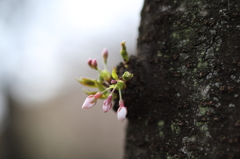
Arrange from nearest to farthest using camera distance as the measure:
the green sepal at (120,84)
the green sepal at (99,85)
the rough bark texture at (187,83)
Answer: the rough bark texture at (187,83)
the green sepal at (120,84)
the green sepal at (99,85)

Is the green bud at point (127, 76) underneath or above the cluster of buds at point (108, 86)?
above

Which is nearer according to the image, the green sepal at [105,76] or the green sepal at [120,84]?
the green sepal at [120,84]

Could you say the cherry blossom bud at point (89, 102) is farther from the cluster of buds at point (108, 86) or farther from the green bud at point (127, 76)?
the green bud at point (127, 76)

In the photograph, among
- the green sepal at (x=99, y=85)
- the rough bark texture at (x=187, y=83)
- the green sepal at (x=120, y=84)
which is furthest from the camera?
the green sepal at (x=99, y=85)

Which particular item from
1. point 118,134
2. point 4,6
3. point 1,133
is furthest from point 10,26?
point 118,134

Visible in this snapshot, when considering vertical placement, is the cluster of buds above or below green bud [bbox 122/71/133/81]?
below

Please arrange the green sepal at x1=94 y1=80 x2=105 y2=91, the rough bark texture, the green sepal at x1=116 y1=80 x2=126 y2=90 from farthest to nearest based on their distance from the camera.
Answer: the green sepal at x1=94 y1=80 x2=105 y2=91, the green sepal at x1=116 y1=80 x2=126 y2=90, the rough bark texture

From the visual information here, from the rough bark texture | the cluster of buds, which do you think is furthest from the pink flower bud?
the rough bark texture

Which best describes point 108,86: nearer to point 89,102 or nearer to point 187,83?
point 89,102

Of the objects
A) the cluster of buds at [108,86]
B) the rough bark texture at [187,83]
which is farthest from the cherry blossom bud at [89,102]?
the rough bark texture at [187,83]

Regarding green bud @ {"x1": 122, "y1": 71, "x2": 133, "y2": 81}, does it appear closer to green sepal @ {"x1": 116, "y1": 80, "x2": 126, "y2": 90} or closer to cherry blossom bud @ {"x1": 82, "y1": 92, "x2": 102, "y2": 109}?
green sepal @ {"x1": 116, "y1": 80, "x2": 126, "y2": 90}
